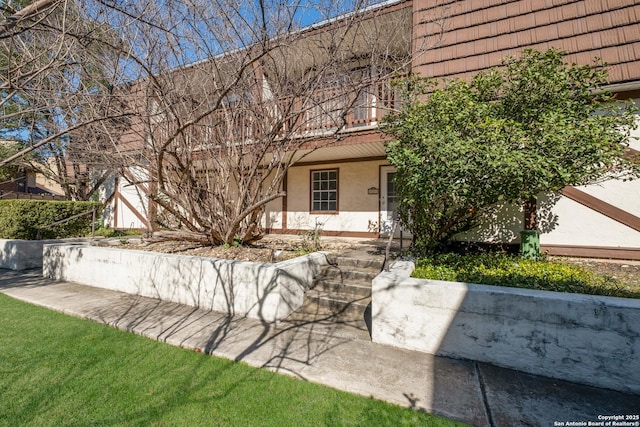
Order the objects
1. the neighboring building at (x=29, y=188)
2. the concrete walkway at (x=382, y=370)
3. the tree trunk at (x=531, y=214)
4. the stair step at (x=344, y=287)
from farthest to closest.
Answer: the neighboring building at (x=29, y=188) < the tree trunk at (x=531, y=214) < the stair step at (x=344, y=287) < the concrete walkway at (x=382, y=370)

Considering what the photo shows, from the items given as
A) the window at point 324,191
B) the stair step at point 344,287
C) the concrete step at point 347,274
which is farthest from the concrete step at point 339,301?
the window at point 324,191

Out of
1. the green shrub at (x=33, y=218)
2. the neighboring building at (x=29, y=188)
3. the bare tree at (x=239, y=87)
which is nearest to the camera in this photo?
the bare tree at (x=239, y=87)

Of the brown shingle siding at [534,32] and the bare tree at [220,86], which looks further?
the brown shingle siding at [534,32]

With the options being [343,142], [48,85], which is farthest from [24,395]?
[343,142]

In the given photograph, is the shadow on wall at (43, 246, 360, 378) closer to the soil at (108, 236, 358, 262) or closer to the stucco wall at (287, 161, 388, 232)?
the soil at (108, 236, 358, 262)

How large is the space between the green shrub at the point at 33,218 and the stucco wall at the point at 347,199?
19.3 ft

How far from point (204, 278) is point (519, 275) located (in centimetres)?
436

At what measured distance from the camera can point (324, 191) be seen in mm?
9219

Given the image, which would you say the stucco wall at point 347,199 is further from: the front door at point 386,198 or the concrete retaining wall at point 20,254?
the concrete retaining wall at point 20,254

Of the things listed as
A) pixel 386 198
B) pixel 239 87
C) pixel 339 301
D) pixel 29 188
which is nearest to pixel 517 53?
pixel 386 198

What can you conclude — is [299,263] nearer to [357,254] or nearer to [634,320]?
[357,254]

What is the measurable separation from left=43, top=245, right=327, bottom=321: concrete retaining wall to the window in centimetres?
429

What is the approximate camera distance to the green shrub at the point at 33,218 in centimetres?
775

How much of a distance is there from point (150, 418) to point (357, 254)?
13.0ft
